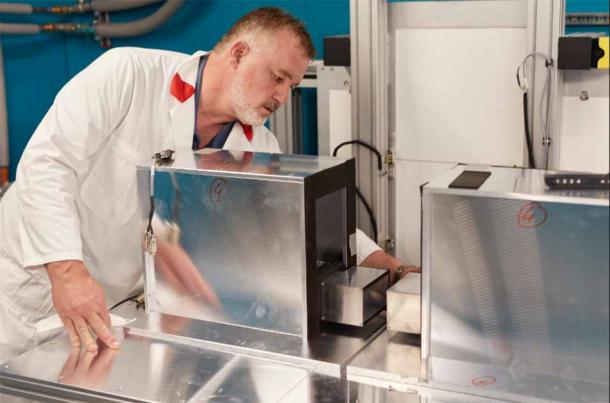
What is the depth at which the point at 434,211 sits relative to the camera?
1.08 metres

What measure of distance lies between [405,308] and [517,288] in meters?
0.22

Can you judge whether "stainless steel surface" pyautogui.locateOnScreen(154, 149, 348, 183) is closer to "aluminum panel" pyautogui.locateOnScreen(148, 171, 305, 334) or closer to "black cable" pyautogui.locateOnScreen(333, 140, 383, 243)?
"aluminum panel" pyautogui.locateOnScreen(148, 171, 305, 334)

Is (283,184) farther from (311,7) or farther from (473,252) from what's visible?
(311,7)

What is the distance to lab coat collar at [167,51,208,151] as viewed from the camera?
1538mm

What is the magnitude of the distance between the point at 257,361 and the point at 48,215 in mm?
439

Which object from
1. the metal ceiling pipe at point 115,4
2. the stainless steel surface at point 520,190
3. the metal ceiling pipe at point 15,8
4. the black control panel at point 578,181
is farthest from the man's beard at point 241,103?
the metal ceiling pipe at point 15,8

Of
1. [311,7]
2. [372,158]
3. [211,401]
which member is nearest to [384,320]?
[211,401]

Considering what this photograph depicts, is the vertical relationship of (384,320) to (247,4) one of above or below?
below

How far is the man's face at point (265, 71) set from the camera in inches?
60.9

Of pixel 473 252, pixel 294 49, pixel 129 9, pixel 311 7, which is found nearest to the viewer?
pixel 473 252

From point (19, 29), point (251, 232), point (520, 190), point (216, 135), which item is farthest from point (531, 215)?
point (19, 29)

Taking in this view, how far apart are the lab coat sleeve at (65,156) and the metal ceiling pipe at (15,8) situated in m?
2.13

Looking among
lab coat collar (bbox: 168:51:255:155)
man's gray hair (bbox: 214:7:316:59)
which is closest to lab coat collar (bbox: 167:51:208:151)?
lab coat collar (bbox: 168:51:255:155)

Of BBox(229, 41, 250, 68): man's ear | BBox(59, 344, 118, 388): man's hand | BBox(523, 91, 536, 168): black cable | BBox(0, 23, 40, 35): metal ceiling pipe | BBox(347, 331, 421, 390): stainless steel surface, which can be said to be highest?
BBox(0, 23, 40, 35): metal ceiling pipe
